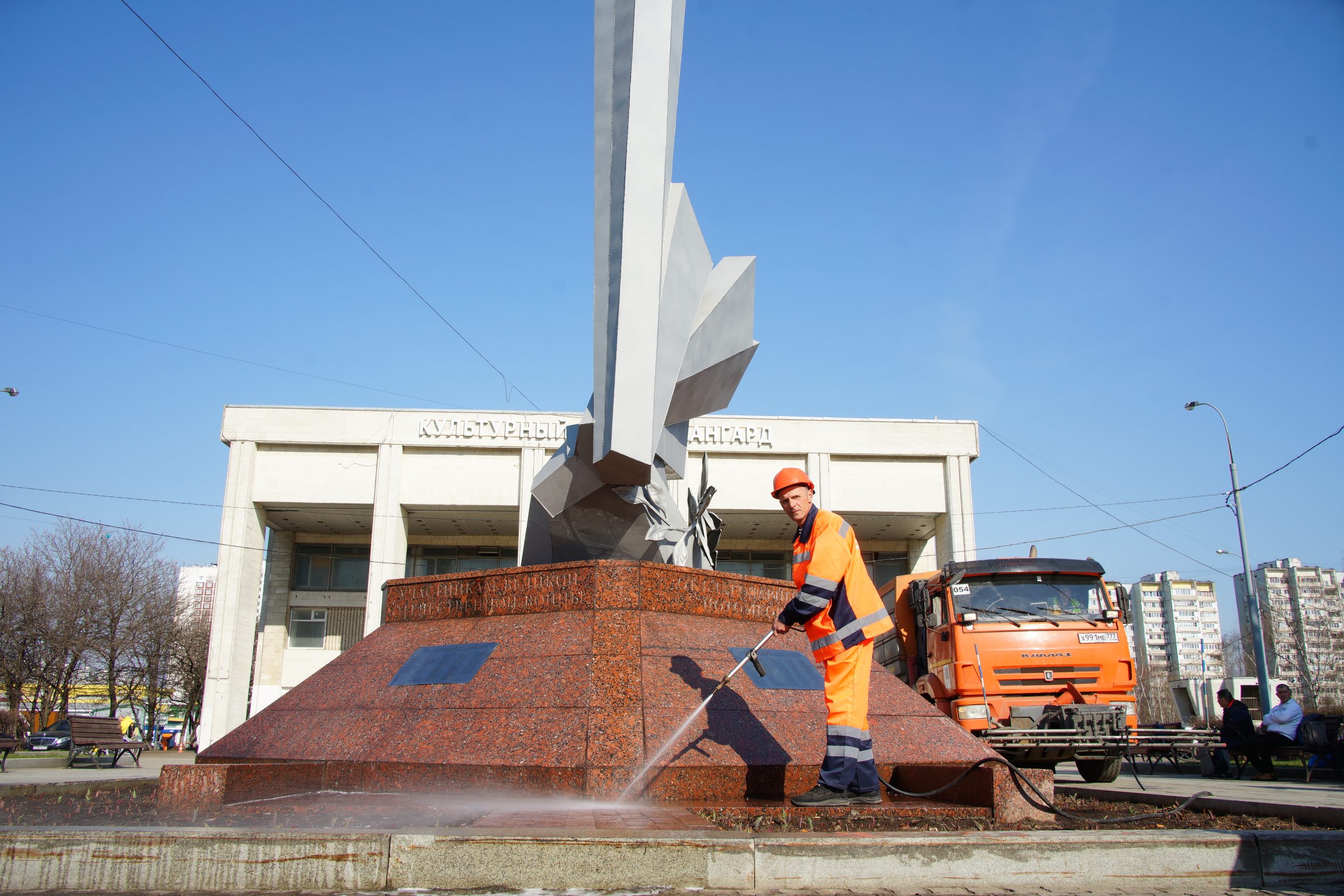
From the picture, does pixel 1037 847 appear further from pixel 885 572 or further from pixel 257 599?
pixel 885 572

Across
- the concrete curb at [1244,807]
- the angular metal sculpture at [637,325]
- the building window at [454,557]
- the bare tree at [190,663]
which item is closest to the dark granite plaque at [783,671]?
the angular metal sculpture at [637,325]

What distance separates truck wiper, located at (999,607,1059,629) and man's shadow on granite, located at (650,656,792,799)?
17.7 ft

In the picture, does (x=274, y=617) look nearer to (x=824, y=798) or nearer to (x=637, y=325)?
(x=637, y=325)

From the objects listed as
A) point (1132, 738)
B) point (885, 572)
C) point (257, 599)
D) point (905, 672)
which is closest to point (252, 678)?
point (257, 599)

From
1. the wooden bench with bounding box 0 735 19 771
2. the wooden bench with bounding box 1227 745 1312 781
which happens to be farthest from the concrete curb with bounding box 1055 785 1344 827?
the wooden bench with bounding box 0 735 19 771

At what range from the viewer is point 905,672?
12086 millimetres

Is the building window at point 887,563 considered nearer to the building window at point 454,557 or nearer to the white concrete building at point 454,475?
the white concrete building at point 454,475

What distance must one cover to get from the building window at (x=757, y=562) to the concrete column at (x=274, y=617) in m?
15.0

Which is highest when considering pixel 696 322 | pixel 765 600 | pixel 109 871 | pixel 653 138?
pixel 653 138

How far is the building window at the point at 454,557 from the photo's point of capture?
32.7m

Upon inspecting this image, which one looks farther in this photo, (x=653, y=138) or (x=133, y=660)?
(x=133, y=660)

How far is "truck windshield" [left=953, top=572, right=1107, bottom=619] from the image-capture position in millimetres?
9836

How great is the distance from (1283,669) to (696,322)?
5716cm

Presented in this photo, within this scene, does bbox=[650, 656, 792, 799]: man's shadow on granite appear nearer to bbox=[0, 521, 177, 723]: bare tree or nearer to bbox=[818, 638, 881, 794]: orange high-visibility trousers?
bbox=[818, 638, 881, 794]: orange high-visibility trousers
